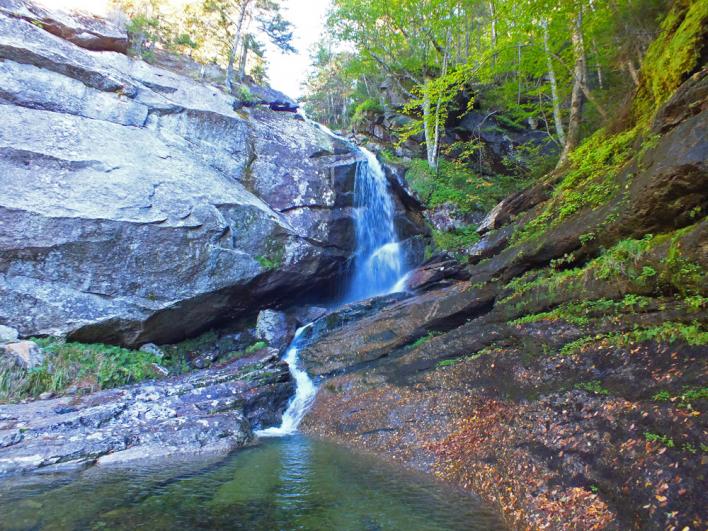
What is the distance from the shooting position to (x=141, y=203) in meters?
12.3

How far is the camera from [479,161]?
66.0 feet

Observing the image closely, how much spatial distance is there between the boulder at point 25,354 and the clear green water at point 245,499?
16.2ft

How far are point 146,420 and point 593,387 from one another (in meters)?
8.29

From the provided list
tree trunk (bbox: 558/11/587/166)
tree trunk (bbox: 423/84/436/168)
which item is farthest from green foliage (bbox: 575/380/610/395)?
tree trunk (bbox: 423/84/436/168)

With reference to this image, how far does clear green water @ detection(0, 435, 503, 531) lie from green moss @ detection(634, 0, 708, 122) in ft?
25.5

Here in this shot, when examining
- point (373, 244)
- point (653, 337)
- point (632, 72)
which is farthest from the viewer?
point (373, 244)

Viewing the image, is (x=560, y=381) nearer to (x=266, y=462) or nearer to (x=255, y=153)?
(x=266, y=462)

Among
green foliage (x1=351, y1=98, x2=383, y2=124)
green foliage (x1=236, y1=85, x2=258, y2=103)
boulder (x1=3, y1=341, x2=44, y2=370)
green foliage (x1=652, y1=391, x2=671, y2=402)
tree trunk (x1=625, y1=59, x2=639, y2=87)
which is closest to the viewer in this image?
green foliage (x1=652, y1=391, x2=671, y2=402)

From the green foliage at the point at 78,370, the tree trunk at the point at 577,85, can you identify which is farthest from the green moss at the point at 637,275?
the green foliage at the point at 78,370

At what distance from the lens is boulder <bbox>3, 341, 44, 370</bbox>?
32.0 feet

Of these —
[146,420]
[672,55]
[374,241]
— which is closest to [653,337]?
[672,55]

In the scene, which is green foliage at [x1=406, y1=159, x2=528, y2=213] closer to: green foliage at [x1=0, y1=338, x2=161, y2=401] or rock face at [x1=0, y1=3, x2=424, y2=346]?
rock face at [x1=0, y1=3, x2=424, y2=346]

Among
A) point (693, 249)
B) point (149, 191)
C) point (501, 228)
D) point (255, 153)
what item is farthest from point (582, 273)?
point (255, 153)

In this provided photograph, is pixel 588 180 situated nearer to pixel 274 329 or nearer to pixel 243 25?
pixel 274 329
